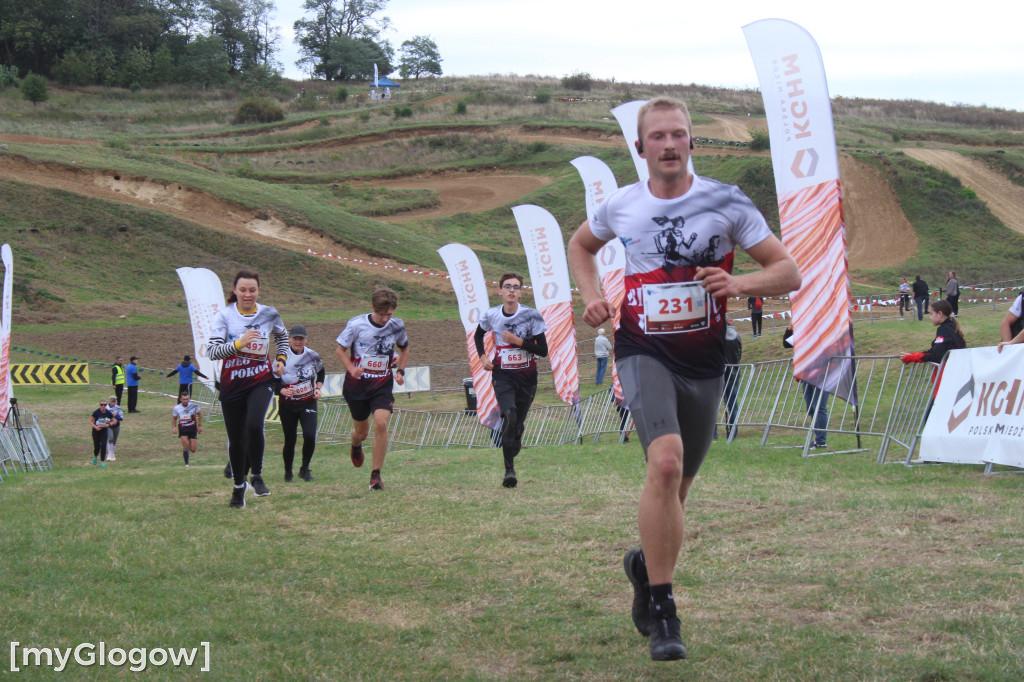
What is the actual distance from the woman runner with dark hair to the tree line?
316 ft

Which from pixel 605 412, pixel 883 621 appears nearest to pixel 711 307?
pixel 883 621

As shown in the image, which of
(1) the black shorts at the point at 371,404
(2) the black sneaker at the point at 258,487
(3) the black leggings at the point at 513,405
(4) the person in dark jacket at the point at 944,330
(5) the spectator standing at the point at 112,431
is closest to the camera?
(2) the black sneaker at the point at 258,487

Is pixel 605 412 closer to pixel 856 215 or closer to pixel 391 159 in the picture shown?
pixel 856 215

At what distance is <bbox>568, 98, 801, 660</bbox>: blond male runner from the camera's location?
4074 mm

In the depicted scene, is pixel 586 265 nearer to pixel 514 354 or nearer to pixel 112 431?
pixel 514 354

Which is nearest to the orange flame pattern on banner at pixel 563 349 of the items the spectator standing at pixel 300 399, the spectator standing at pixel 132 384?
the spectator standing at pixel 300 399

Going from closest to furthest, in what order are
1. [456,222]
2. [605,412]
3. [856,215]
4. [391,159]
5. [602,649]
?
[602,649] < [605,412] < [856,215] < [456,222] < [391,159]

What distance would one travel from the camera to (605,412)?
58.0ft

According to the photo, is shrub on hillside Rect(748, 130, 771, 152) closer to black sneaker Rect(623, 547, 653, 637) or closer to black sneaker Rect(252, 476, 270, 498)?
black sneaker Rect(252, 476, 270, 498)

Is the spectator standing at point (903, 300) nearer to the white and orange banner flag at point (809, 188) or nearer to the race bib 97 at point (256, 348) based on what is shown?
the white and orange banner flag at point (809, 188)

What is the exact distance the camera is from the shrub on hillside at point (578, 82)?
331 feet

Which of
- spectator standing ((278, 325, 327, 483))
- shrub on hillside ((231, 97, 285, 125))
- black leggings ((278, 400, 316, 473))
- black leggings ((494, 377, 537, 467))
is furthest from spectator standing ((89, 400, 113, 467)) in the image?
shrub on hillside ((231, 97, 285, 125))

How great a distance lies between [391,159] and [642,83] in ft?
131

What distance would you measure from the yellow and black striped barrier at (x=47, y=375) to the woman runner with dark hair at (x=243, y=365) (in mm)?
23943
